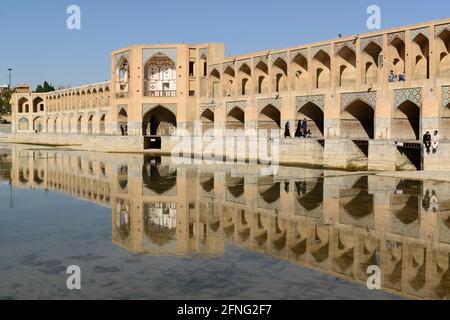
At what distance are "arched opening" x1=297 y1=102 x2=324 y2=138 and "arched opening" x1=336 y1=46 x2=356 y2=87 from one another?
6.77 feet

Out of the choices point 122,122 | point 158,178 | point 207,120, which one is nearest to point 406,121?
point 158,178

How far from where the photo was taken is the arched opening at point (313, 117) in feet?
85.9

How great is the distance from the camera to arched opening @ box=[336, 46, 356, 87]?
23.9 meters

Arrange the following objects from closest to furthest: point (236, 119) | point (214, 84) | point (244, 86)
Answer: point (236, 119) → point (244, 86) → point (214, 84)

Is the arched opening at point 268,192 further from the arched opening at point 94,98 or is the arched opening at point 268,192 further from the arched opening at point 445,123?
the arched opening at point 94,98

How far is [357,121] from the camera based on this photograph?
24141 millimetres

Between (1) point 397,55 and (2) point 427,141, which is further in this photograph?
(1) point 397,55

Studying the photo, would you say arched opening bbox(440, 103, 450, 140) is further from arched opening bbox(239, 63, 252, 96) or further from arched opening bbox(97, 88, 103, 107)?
arched opening bbox(97, 88, 103, 107)

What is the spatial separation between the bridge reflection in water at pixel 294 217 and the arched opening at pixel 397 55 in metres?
6.67

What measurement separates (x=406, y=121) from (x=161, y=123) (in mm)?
20051

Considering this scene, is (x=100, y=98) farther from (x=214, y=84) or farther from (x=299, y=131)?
(x=299, y=131)

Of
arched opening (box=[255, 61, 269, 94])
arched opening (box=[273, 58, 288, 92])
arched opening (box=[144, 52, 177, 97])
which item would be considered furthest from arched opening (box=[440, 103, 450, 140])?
arched opening (box=[144, 52, 177, 97])
